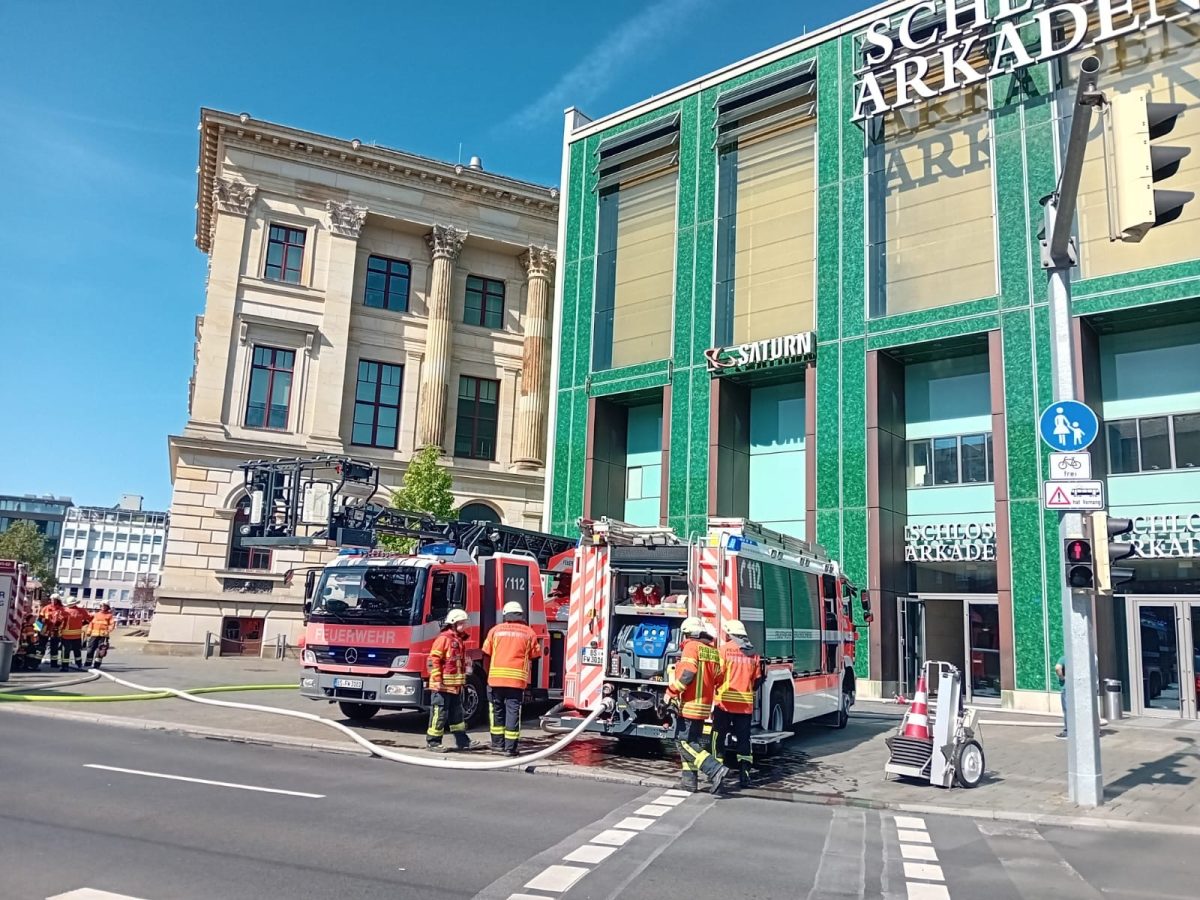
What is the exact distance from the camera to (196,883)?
18.5 feet

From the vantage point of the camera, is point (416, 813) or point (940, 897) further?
point (416, 813)

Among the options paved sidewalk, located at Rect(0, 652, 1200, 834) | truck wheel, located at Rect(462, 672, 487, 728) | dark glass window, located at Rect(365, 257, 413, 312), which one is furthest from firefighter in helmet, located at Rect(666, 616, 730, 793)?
dark glass window, located at Rect(365, 257, 413, 312)

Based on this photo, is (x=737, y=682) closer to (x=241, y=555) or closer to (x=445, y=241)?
(x=241, y=555)

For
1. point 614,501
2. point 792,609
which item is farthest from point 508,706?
point 614,501

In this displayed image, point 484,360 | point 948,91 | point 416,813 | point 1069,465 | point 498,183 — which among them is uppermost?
point 498,183

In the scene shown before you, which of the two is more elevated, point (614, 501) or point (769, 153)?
point (769, 153)

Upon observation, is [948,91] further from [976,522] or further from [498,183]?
[498,183]

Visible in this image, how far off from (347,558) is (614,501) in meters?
15.1

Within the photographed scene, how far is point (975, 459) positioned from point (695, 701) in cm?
1526

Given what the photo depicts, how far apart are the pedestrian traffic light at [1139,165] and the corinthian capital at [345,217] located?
1240 inches

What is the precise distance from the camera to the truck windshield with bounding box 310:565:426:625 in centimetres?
1341

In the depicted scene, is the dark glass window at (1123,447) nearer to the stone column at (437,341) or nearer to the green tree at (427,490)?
the green tree at (427,490)

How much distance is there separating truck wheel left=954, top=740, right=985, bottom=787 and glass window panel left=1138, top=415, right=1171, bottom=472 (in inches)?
479

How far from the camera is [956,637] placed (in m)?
22.2
